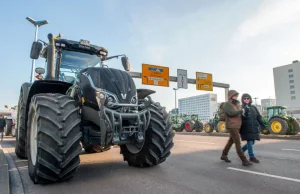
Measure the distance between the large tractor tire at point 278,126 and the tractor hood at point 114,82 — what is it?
14762 millimetres

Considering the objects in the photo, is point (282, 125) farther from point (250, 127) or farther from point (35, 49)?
point (35, 49)

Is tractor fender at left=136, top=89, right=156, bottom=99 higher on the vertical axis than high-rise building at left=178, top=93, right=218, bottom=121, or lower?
lower

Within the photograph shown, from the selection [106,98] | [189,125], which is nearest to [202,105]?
[189,125]

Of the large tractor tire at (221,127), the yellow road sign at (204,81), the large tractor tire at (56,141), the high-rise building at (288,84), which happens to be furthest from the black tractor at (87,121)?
the high-rise building at (288,84)

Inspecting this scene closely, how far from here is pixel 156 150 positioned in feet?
15.3

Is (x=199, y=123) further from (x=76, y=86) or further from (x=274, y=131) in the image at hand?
(x=76, y=86)

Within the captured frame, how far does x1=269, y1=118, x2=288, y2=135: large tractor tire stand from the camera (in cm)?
1585

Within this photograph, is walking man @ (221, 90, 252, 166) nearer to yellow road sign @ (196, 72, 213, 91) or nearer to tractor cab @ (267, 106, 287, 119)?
tractor cab @ (267, 106, 287, 119)

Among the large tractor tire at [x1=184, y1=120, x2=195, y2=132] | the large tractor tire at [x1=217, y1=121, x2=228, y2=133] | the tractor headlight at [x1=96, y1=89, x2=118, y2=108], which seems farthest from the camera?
the large tractor tire at [x1=184, y1=120, x2=195, y2=132]

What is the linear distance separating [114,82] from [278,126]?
1540 cm

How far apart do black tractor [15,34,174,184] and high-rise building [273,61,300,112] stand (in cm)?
10134

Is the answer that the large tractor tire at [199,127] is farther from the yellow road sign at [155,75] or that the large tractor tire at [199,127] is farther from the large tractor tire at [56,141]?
the large tractor tire at [56,141]

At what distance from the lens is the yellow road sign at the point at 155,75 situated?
1877 cm

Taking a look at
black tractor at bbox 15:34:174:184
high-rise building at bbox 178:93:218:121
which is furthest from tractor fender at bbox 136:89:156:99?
high-rise building at bbox 178:93:218:121
